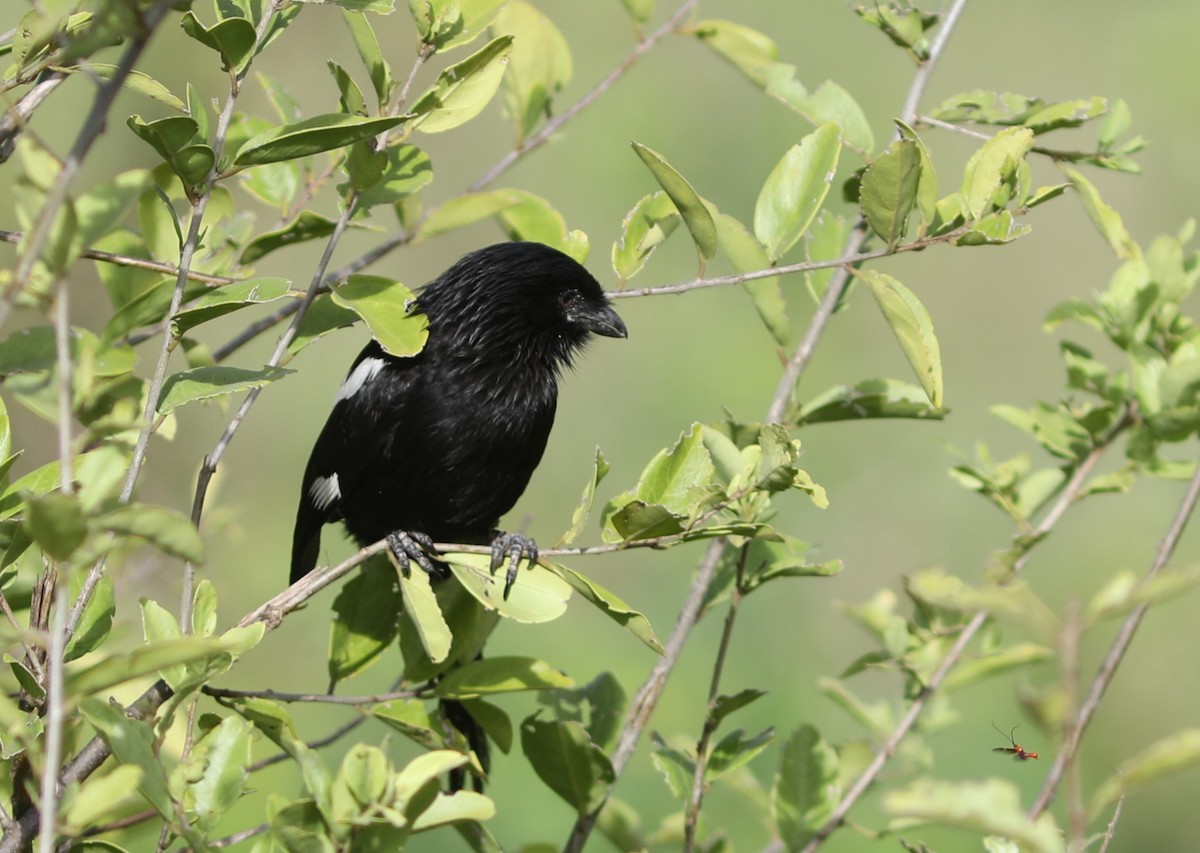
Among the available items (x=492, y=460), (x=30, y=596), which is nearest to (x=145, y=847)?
(x=492, y=460)

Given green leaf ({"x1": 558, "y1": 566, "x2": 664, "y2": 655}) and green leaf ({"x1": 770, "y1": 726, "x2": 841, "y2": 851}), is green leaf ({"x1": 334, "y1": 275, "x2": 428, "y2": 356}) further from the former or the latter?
green leaf ({"x1": 770, "y1": 726, "x2": 841, "y2": 851})

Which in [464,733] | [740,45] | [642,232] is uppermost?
[740,45]

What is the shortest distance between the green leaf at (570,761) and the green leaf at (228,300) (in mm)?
823

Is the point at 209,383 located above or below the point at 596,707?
above

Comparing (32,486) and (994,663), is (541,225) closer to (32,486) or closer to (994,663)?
(32,486)

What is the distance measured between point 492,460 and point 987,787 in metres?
2.38

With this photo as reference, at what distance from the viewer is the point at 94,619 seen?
1.84 meters

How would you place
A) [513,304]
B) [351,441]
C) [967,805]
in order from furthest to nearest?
[513,304] → [351,441] → [967,805]

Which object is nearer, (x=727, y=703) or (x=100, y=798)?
(x=100, y=798)

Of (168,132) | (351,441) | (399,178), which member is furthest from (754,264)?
(351,441)

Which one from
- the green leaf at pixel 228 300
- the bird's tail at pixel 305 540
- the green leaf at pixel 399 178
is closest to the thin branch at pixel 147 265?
the green leaf at pixel 228 300

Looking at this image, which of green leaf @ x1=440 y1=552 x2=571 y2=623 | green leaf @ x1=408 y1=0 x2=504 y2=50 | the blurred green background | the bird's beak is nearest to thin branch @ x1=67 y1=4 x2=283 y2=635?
green leaf @ x1=408 y1=0 x2=504 y2=50

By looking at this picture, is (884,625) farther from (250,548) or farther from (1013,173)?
(250,548)

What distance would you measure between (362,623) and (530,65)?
4.10ft
